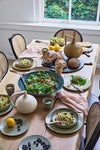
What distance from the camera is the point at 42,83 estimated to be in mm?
1719

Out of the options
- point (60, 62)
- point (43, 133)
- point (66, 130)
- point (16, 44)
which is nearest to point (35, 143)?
point (43, 133)

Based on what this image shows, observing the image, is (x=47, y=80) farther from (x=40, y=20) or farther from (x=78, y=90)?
(x=40, y=20)

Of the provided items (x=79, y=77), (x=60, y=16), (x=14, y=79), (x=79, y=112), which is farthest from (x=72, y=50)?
(x=60, y=16)

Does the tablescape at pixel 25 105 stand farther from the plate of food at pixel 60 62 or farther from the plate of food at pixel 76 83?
the plate of food at pixel 60 62

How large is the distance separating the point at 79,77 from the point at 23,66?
0.65m

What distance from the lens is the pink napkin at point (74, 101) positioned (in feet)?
4.91

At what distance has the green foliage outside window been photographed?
3.77 meters

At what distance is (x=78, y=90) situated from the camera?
1718 millimetres

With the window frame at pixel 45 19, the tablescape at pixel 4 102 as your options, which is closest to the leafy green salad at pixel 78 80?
the tablescape at pixel 4 102

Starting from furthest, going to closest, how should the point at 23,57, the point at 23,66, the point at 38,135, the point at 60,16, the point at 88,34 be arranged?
the point at 60,16, the point at 88,34, the point at 23,57, the point at 23,66, the point at 38,135

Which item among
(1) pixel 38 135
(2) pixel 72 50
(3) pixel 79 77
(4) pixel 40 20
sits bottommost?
(1) pixel 38 135

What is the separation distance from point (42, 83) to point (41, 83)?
0.04ft

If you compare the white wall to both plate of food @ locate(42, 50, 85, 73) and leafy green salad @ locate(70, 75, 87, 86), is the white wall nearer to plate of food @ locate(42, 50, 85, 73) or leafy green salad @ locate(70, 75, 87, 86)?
plate of food @ locate(42, 50, 85, 73)

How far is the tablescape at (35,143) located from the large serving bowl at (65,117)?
155 millimetres
